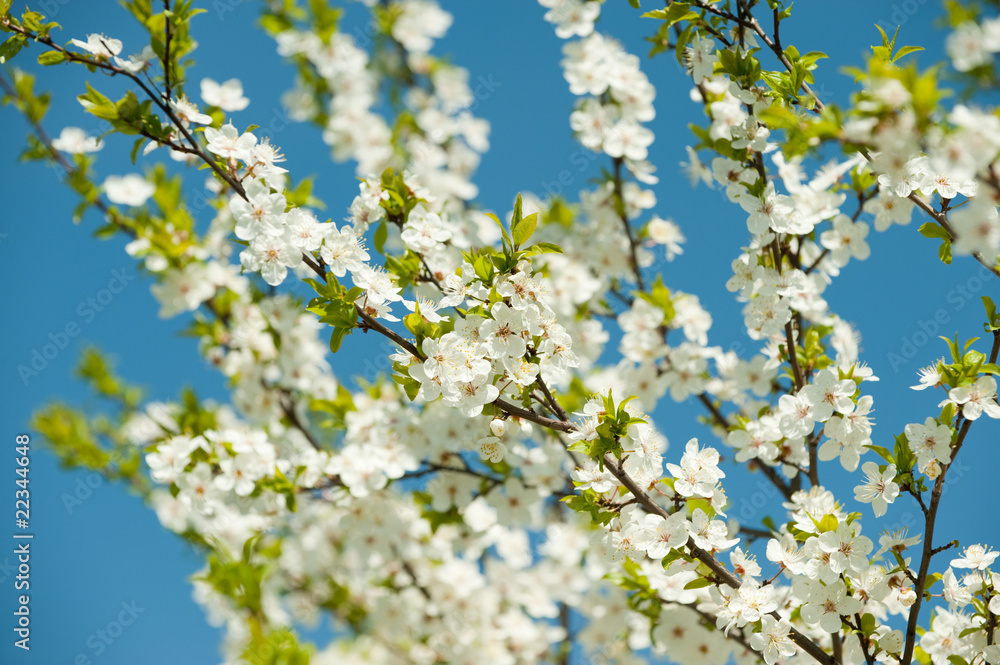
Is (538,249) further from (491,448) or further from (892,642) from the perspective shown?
(892,642)

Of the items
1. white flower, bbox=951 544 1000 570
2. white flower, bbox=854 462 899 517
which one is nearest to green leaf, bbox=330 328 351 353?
white flower, bbox=854 462 899 517

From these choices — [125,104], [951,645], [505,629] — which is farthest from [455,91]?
[951,645]

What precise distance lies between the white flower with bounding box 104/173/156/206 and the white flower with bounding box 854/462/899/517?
12.1 ft

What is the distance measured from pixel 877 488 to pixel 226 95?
9.75 ft

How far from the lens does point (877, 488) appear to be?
7.04 feet

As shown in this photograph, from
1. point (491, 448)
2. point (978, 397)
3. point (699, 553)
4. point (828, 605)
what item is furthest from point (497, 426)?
point (978, 397)

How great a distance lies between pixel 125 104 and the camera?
2170 millimetres

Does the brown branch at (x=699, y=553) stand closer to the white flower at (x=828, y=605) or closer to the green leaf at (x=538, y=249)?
the white flower at (x=828, y=605)

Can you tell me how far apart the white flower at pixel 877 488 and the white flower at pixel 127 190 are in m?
3.69

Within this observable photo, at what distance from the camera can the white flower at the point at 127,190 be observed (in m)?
3.44

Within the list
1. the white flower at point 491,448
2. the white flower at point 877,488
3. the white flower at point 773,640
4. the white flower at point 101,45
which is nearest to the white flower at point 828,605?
the white flower at point 773,640

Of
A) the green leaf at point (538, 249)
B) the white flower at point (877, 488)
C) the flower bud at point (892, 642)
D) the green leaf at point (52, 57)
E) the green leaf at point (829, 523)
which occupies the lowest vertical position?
the flower bud at point (892, 642)

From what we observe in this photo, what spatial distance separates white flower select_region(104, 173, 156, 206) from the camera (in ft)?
11.3

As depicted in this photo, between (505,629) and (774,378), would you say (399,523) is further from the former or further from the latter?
(774,378)
